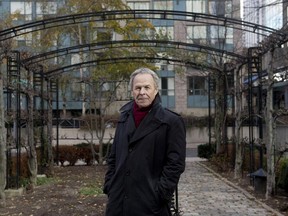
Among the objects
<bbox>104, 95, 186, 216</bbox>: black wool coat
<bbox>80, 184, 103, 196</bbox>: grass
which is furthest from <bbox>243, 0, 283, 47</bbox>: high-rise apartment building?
<bbox>80, 184, 103, 196</bbox>: grass

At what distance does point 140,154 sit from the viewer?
3.41 meters

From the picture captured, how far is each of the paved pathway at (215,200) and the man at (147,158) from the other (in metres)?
4.70

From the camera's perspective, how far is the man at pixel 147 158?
3.39 metres

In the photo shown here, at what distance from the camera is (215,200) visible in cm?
941

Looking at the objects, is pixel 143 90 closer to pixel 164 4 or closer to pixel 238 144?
pixel 238 144

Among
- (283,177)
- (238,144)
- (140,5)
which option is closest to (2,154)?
(283,177)

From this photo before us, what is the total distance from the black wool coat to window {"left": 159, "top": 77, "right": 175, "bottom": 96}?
38.6 m

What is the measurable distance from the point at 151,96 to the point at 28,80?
973cm

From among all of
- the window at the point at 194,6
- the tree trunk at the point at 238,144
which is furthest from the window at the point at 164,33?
the tree trunk at the point at 238,144

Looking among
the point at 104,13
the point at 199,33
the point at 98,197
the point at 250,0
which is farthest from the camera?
the point at 199,33

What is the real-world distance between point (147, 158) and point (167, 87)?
39.1 metres

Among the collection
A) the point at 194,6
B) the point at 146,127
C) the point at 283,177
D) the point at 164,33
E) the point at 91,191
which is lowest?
the point at 91,191

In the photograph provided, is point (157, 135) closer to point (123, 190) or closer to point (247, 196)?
point (123, 190)

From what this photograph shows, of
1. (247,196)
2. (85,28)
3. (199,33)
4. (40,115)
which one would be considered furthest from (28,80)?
(199,33)
